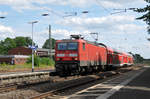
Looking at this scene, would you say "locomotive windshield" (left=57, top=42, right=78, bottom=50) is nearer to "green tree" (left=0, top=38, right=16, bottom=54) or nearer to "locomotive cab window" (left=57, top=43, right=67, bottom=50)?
"locomotive cab window" (left=57, top=43, right=67, bottom=50)

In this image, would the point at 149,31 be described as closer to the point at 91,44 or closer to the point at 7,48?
the point at 91,44

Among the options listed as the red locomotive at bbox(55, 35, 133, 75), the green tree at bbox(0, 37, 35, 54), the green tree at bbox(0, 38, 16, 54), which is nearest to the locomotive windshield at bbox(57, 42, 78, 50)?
the red locomotive at bbox(55, 35, 133, 75)

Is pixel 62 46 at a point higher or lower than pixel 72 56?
higher

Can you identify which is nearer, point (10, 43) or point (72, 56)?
point (72, 56)

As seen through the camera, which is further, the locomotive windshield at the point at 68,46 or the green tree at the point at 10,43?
the green tree at the point at 10,43

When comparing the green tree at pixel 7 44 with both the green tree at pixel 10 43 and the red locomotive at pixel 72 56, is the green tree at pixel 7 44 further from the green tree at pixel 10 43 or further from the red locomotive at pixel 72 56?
the red locomotive at pixel 72 56

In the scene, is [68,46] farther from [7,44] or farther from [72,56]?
[7,44]

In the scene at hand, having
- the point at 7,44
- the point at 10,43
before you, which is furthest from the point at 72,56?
the point at 7,44

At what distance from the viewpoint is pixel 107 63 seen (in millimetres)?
38719

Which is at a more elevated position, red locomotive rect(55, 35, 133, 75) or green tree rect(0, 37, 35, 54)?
green tree rect(0, 37, 35, 54)

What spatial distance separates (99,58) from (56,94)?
19125mm

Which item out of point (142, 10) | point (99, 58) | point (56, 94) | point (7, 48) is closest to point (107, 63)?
point (99, 58)

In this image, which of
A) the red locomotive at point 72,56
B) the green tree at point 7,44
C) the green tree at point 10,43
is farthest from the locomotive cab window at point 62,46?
the green tree at point 7,44

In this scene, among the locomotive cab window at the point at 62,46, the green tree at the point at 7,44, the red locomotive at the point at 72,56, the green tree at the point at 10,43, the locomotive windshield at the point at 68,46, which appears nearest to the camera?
the red locomotive at the point at 72,56
